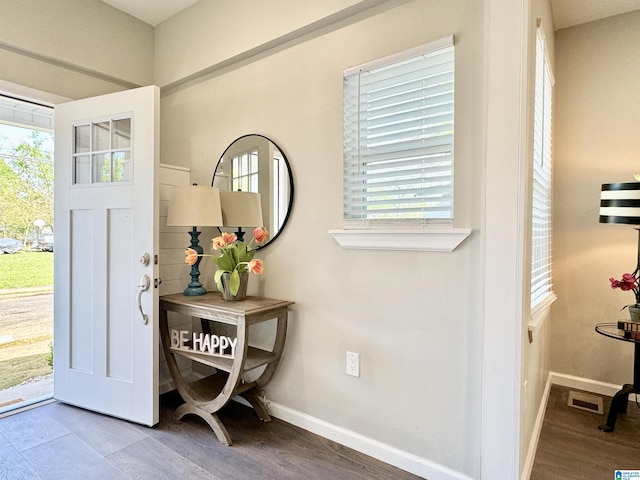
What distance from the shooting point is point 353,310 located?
201 cm

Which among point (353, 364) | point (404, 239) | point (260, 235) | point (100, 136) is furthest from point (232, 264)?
point (100, 136)

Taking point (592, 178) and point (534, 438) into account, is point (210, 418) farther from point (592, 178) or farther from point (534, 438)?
point (592, 178)

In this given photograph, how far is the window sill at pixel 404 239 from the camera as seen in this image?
1673mm

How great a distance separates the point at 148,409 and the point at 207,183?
1560 mm

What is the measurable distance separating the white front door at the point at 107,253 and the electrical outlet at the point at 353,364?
119 cm

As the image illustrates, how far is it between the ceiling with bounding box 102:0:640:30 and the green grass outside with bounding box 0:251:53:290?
80.1 inches

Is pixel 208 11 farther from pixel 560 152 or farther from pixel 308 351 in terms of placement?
pixel 560 152

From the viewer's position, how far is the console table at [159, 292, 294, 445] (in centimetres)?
198

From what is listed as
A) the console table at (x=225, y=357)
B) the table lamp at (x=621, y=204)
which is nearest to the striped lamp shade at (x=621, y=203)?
the table lamp at (x=621, y=204)

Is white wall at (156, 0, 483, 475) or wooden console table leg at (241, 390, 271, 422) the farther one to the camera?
wooden console table leg at (241, 390, 271, 422)

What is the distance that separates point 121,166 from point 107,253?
1.88 ft

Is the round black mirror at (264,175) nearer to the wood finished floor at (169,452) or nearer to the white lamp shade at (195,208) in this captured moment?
the white lamp shade at (195,208)

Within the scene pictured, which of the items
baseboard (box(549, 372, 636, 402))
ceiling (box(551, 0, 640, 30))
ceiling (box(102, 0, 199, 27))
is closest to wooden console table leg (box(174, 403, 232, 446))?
baseboard (box(549, 372, 636, 402))

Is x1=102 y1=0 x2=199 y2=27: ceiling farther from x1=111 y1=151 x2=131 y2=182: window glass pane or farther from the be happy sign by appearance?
the be happy sign
